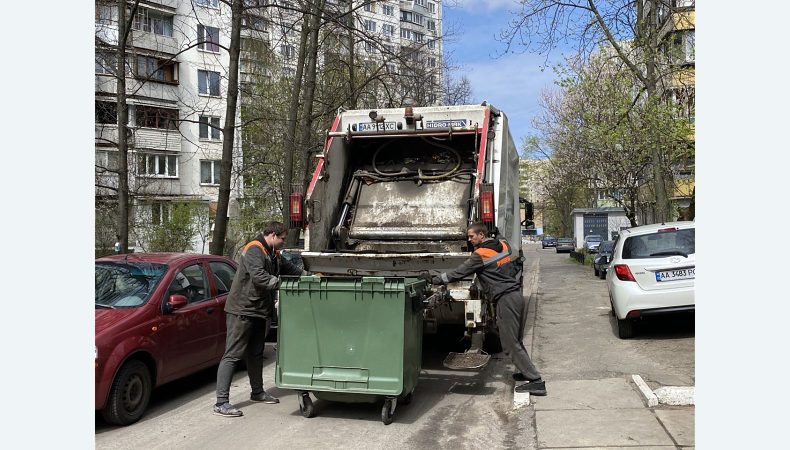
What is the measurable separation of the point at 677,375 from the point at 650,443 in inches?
92.7

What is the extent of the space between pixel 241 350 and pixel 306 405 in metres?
0.82

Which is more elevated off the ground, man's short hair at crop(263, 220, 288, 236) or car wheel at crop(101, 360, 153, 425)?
man's short hair at crop(263, 220, 288, 236)

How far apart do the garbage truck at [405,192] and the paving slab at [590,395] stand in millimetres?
999

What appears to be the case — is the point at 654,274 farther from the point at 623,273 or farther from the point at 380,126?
the point at 380,126

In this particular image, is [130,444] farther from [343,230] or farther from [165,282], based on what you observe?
[343,230]

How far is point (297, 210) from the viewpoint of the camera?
7.77m

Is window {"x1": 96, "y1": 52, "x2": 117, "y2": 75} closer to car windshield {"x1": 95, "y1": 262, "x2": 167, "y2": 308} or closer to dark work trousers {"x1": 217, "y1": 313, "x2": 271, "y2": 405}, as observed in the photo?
car windshield {"x1": 95, "y1": 262, "x2": 167, "y2": 308}

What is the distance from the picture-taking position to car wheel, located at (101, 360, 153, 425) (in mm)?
5523

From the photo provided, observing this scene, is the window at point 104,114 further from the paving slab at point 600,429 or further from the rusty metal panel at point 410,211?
the paving slab at point 600,429

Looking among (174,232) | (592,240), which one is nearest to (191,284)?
(174,232)

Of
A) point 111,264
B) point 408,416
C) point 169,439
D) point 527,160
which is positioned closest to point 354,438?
point 408,416

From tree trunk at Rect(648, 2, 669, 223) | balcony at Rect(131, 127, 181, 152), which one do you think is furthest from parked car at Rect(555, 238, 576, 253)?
tree trunk at Rect(648, 2, 669, 223)

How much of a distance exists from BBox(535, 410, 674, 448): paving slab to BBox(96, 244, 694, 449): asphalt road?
0.16 m

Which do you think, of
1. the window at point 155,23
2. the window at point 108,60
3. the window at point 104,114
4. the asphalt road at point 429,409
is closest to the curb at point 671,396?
the asphalt road at point 429,409
